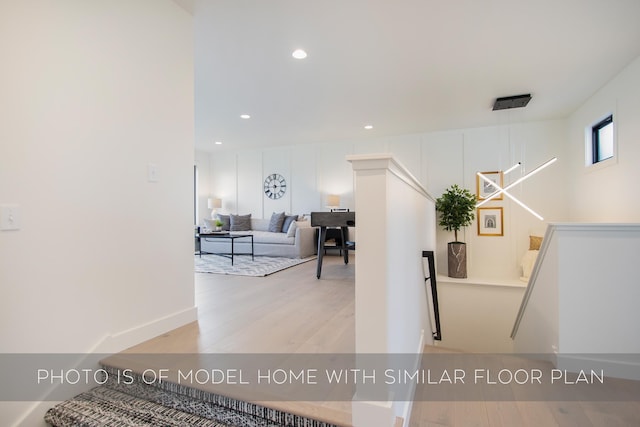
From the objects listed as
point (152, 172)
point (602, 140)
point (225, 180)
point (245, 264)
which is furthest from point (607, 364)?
point (225, 180)

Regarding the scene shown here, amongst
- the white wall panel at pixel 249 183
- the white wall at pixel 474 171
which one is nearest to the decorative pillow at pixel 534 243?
the white wall at pixel 474 171

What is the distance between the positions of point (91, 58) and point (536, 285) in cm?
344

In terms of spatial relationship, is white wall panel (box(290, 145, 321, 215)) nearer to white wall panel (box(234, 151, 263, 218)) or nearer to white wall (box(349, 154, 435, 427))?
white wall panel (box(234, 151, 263, 218))

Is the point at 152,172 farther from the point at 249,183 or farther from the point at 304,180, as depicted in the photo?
the point at 249,183

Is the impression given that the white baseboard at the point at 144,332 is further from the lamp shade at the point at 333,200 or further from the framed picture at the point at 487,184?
the framed picture at the point at 487,184

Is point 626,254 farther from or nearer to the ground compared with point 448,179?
nearer to the ground

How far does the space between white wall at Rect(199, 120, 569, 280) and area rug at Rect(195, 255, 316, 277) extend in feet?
5.72

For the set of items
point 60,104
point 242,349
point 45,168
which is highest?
point 60,104

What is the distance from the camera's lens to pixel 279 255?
574 centimetres

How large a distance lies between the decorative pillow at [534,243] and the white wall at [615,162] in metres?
0.60

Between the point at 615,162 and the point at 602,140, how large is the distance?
2.31 feet

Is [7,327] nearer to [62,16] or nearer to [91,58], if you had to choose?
[91,58]

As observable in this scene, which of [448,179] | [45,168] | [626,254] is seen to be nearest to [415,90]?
[448,179]

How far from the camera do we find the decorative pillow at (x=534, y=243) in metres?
4.87
